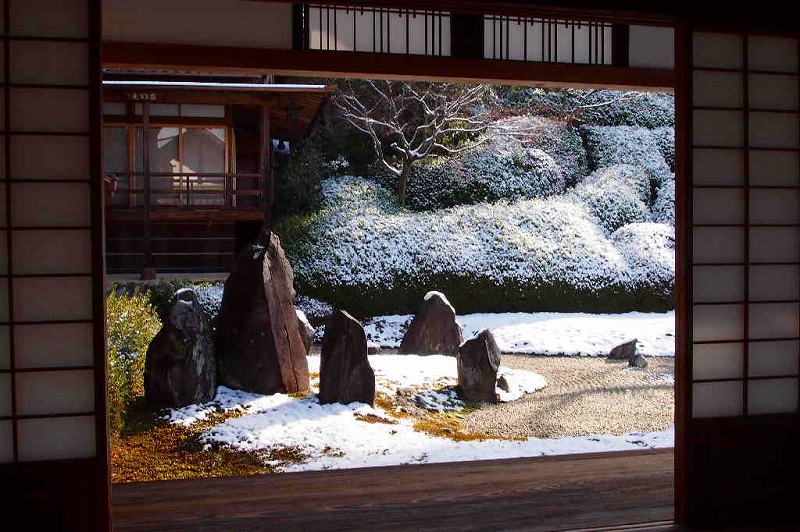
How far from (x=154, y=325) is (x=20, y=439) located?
5373 mm

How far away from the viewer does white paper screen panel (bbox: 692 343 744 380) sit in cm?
290

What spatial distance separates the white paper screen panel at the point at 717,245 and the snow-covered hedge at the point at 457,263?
9202 mm

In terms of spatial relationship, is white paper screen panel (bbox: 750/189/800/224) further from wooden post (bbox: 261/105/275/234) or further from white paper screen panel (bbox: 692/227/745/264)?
wooden post (bbox: 261/105/275/234)

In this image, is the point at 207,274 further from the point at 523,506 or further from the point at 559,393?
the point at 523,506

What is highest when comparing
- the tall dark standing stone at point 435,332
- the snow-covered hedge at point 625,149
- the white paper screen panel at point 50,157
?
the snow-covered hedge at point 625,149

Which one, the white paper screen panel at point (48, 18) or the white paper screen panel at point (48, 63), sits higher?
the white paper screen panel at point (48, 18)

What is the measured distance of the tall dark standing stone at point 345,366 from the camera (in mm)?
6355

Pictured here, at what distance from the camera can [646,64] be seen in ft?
13.5

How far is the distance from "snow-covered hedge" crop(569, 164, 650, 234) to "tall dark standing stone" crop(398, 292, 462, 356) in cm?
612

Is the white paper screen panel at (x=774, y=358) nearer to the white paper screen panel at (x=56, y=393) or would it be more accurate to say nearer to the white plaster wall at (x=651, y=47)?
the white plaster wall at (x=651, y=47)

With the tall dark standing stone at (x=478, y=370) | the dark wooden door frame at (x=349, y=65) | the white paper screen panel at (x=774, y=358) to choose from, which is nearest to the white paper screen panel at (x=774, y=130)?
the dark wooden door frame at (x=349, y=65)

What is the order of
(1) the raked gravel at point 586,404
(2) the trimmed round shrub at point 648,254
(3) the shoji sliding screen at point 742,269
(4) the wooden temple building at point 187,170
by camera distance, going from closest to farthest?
(3) the shoji sliding screen at point 742,269, (1) the raked gravel at point 586,404, (4) the wooden temple building at point 187,170, (2) the trimmed round shrub at point 648,254

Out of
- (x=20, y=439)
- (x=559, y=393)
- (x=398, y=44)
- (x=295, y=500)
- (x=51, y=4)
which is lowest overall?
(x=559, y=393)

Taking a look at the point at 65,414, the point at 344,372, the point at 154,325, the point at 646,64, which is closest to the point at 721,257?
the point at 646,64
